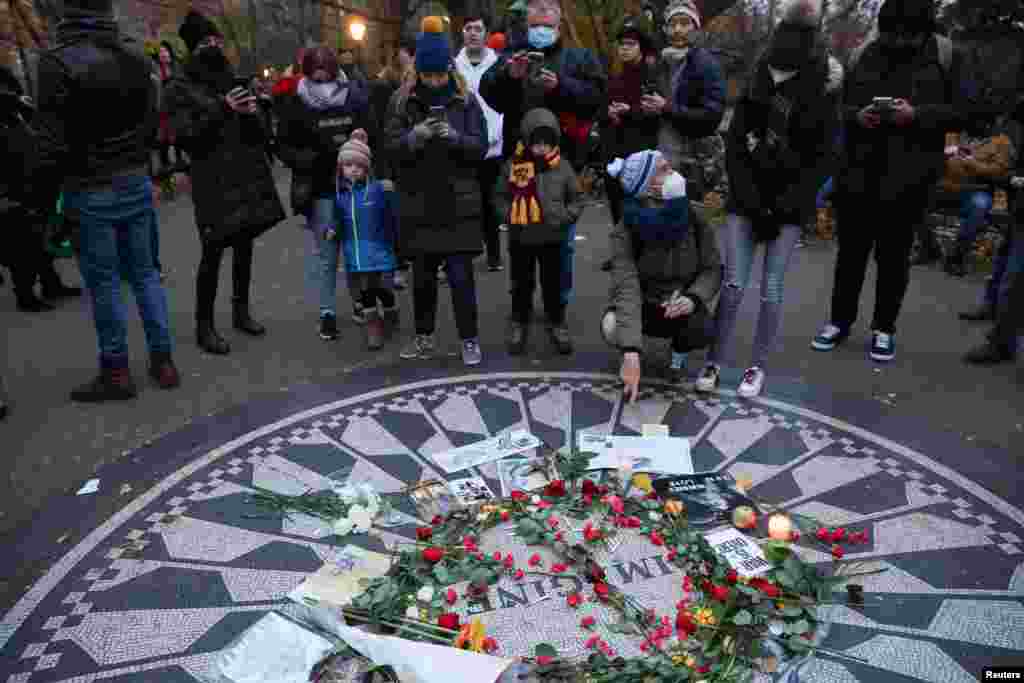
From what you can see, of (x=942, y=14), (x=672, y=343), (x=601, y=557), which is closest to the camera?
(x=601, y=557)

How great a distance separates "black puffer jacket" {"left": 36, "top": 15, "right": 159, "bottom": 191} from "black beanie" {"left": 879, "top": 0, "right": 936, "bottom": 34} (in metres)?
4.44

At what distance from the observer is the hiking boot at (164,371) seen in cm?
482

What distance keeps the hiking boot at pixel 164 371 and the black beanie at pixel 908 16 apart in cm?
498

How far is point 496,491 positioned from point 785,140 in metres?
2.50

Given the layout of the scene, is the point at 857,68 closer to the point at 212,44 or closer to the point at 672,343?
the point at 672,343

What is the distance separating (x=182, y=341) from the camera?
5680 millimetres

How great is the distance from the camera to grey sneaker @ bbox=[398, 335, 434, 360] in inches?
203

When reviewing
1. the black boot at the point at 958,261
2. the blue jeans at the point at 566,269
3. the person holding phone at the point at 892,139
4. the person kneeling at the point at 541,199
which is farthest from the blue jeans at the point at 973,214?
the person kneeling at the point at 541,199

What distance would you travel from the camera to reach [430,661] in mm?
2344

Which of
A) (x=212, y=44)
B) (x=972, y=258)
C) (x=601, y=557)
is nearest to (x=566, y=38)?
(x=972, y=258)

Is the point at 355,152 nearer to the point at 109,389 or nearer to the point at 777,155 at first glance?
the point at 109,389

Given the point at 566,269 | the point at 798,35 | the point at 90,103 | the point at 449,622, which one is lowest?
the point at 449,622

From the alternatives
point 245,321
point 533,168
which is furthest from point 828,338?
point 245,321

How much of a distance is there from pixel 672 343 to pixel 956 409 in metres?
1.67
